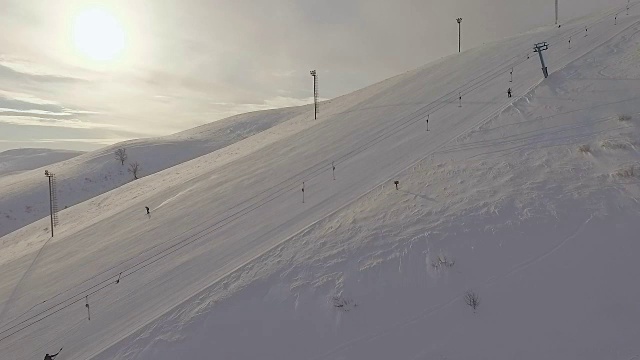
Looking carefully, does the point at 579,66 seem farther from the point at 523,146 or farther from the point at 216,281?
the point at 216,281

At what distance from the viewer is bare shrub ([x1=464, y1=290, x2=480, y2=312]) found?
7836 millimetres

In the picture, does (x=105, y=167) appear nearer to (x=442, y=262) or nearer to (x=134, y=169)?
(x=134, y=169)

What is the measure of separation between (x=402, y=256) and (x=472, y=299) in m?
2.12

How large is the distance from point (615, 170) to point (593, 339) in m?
6.14

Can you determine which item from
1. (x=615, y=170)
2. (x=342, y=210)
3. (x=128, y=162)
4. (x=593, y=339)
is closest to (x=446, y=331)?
(x=593, y=339)

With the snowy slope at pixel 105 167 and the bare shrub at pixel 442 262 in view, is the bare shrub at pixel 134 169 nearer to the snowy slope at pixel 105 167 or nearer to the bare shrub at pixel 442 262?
the snowy slope at pixel 105 167

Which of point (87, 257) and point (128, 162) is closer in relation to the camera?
point (87, 257)

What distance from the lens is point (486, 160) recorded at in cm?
1370

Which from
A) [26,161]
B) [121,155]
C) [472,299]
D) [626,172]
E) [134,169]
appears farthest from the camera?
[26,161]

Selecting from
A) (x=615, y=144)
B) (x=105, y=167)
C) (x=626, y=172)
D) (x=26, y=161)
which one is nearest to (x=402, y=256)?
(x=626, y=172)

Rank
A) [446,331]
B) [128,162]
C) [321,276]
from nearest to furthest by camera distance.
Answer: [446,331]
[321,276]
[128,162]

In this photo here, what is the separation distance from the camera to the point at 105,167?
6844 centimetres

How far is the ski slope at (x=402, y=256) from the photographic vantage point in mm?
7645

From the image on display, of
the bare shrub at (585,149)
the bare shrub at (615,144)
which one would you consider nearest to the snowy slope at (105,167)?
the bare shrub at (585,149)
